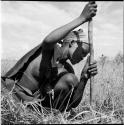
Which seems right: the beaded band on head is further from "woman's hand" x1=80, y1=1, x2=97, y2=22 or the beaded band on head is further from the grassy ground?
the grassy ground

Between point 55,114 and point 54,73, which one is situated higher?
point 54,73

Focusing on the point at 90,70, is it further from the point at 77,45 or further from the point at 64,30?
the point at 64,30

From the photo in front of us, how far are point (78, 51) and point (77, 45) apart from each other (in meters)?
0.07

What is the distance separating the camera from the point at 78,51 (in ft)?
11.7

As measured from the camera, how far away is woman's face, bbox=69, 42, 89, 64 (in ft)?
11.6

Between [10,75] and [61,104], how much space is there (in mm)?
660

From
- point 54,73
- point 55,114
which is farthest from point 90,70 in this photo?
point 55,114

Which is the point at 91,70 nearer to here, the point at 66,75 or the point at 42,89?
the point at 66,75

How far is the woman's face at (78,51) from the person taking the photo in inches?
139

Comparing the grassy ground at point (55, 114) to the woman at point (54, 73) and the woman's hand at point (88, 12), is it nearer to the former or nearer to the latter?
the woman at point (54, 73)

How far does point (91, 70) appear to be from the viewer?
3.44m

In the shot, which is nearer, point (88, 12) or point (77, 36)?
point (88, 12)

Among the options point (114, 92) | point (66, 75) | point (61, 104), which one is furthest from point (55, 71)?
point (114, 92)

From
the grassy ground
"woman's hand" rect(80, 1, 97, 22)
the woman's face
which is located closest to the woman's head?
the woman's face
